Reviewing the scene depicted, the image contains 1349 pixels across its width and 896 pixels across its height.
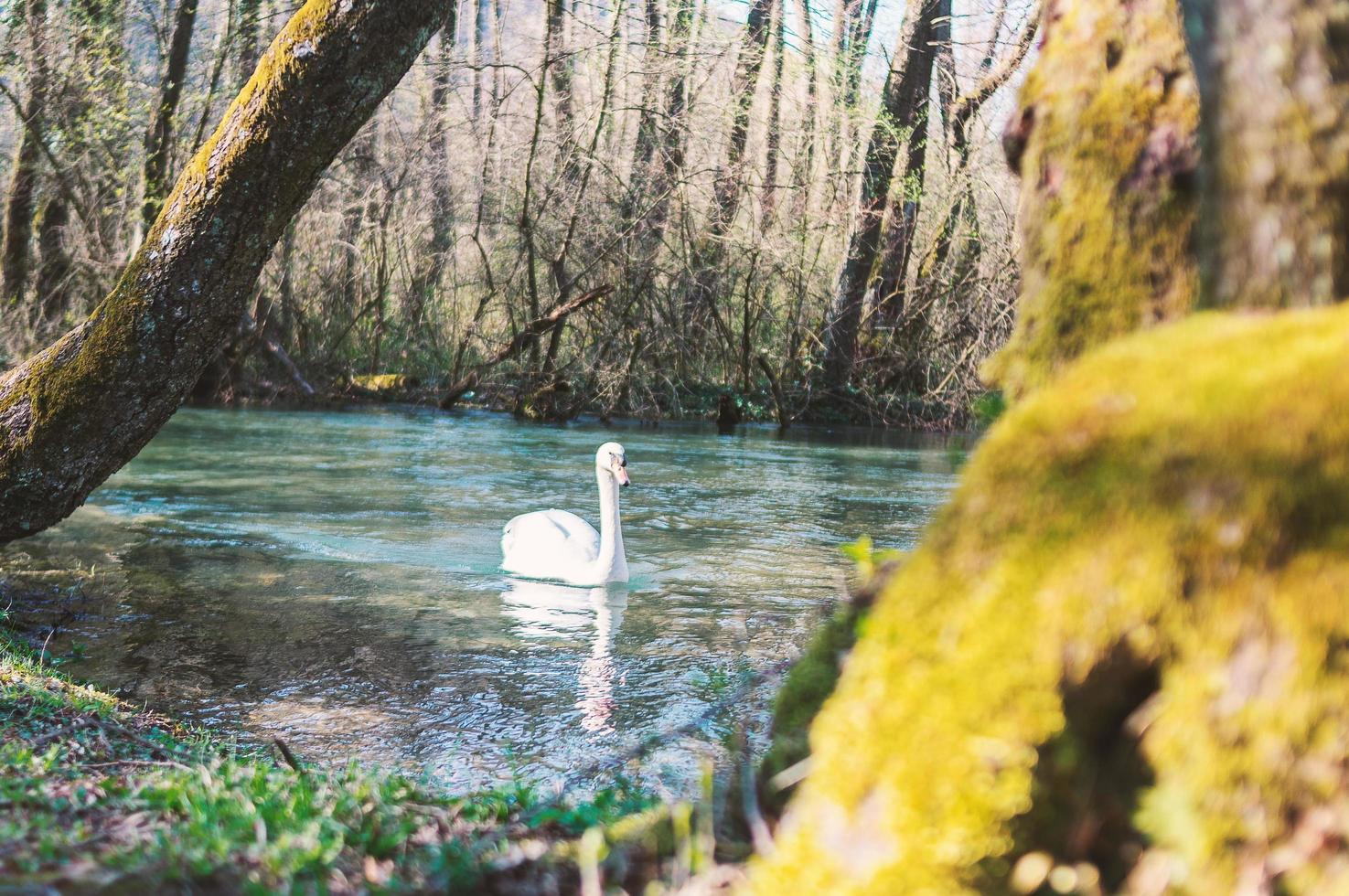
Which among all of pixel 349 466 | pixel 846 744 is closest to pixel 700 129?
pixel 349 466

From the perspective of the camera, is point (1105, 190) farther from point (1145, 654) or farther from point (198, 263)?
point (198, 263)

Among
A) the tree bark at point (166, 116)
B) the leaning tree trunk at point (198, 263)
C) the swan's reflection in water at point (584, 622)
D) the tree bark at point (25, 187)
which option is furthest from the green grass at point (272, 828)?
the tree bark at point (25, 187)

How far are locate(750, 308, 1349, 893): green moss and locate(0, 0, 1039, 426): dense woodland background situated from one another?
57.0ft

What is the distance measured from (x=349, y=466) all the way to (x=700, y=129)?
32.1 feet

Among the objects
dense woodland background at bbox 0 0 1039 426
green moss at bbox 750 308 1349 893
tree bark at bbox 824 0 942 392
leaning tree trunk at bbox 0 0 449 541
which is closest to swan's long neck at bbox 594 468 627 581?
leaning tree trunk at bbox 0 0 449 541

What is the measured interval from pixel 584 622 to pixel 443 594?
137 centimetres

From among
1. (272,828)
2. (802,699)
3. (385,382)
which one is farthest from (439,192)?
(272,828)

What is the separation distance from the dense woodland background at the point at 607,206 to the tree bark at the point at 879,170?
0.24 feet

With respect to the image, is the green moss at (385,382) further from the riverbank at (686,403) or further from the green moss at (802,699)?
the green moss at (802,699)

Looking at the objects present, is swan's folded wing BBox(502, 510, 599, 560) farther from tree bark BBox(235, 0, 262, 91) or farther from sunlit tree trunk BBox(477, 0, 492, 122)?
sunlit tree trunk BBox(477, 0, 492, 122)

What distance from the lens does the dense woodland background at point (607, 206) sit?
20.8 metres

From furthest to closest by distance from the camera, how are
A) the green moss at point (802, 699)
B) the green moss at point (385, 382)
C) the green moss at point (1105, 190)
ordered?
the green moss at point (385, 382) → the green moss at point (1105, 190) → the green moss at point (802, 699)

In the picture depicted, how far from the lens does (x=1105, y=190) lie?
3273mm

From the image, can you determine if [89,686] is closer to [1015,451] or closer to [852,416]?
[1015,451]
